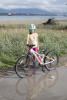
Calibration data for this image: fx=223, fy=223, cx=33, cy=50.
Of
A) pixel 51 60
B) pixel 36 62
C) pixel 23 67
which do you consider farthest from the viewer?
pixel 51 60

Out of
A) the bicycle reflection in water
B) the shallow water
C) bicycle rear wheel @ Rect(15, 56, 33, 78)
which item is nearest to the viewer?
the shallow water

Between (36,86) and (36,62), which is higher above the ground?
(36,62)

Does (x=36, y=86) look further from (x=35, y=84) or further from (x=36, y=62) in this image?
(x=36, y=62)

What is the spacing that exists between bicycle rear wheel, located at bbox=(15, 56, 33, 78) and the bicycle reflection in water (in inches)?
9.7

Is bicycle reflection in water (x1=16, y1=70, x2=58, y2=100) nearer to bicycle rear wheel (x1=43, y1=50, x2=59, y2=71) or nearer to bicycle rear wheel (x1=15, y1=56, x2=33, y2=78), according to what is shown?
bicycle rear wheel (x1=15, y1=56, x2=33, y2=78)

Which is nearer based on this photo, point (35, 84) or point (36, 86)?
point (36, 86)

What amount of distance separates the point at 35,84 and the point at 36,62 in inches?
54.0

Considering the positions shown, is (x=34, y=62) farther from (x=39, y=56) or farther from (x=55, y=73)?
(x=55, y=73)

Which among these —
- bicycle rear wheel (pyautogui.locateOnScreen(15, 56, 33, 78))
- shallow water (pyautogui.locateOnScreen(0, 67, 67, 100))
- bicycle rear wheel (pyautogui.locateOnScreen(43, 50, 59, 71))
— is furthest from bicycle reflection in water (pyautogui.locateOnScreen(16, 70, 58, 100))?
bicycle rear wheel (pyautogui.locateOnScreen(43, 50, 59, 71))

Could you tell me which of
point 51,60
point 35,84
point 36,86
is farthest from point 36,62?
point 36,86

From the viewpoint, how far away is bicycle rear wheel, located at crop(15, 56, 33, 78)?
6596 millimetres

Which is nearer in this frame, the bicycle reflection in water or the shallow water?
the shallow water

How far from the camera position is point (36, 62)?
7223 mm

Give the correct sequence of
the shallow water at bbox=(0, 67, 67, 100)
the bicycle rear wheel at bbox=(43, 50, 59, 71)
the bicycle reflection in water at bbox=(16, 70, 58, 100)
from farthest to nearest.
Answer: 1. the bicycle rear wheel at bbox=(43, 50, 59, 71)
2. the bicycle reflection in water at bbox=(16, 70, 58, 100)
3. the shallow water at bbox=(0, 67, 67, 100)
